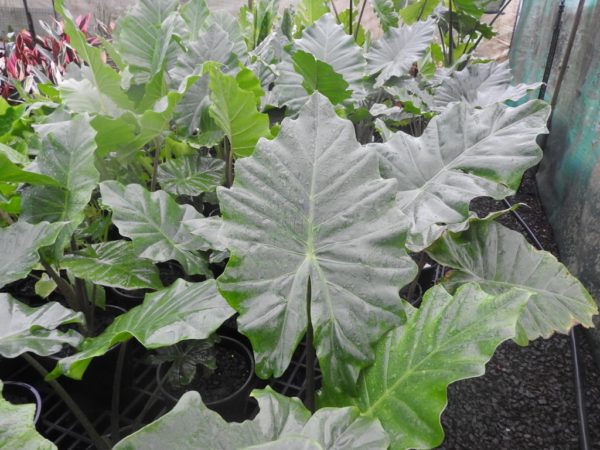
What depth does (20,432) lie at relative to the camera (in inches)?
17.5

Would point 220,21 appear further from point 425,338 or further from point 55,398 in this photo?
point 425,338

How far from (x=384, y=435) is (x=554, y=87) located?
2.56m

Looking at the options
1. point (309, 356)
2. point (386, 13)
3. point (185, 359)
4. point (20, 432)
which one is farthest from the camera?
point (386, 13)

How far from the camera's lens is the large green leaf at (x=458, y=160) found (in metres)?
0.82

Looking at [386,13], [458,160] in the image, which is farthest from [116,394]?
[386,13]

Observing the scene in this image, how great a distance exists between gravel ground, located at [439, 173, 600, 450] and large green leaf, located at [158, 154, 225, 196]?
0.91 meters

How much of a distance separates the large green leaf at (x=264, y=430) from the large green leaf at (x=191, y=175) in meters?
0.81

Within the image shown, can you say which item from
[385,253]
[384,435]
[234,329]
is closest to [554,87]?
[234,329]

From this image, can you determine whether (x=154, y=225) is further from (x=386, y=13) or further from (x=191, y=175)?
(x=386, y=13)

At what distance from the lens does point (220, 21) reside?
1.82 metres

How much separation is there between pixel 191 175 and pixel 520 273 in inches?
34.5

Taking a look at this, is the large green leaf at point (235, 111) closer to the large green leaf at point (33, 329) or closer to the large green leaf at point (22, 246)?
the large green leaf at point (22, 246)

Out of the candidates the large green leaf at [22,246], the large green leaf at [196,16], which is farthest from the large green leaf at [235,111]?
the large green leaf at [196,16]

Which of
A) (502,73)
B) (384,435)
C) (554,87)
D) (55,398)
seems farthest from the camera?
(554,87)
